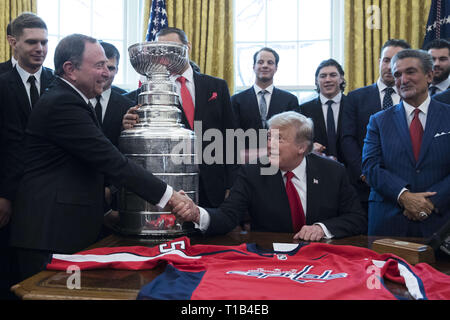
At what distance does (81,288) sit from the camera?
1257 millimetres

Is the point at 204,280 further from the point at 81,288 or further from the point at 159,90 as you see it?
the point at 159,90

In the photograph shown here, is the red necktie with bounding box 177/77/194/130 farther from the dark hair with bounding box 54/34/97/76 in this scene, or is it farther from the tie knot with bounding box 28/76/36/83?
the tie knot with bounding box 28/76/36/83

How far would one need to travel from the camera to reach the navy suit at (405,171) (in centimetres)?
235

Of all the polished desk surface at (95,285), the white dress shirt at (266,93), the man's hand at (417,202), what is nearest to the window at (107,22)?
the white dress shirt at (266,93)

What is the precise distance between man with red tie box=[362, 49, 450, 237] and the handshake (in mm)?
1115

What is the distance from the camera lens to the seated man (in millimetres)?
2275

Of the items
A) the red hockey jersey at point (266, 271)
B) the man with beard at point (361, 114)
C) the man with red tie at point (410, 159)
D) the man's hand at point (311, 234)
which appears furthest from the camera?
the man with beard at point (361, 114)

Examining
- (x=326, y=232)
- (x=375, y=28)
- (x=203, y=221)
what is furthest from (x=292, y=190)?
(x=375, y=28)

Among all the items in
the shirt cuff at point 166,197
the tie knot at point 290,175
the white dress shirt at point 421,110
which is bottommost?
the shirt cuff at point 166,197

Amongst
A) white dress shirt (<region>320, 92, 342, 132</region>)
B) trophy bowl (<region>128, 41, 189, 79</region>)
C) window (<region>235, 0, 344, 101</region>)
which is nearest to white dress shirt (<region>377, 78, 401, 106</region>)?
white dress shirt (<region>320, 92, 342, 132</region>)

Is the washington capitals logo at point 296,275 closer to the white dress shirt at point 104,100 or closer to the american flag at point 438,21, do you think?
the white dress shirt at point 104,100

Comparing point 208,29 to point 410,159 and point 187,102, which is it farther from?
point 410,159
